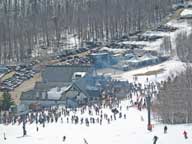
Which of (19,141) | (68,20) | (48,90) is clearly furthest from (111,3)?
(19,141)

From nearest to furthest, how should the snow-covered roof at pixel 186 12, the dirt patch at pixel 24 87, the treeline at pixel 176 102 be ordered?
the treeline at pixel 176 102
the dirt patch at pixel 24 87
the snow-covered roof at pixel 186 12

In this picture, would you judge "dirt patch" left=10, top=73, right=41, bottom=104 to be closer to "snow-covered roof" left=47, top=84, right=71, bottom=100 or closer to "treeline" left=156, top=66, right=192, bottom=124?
"snow-covered roof" left=47, top=84, right=71, bottom=100

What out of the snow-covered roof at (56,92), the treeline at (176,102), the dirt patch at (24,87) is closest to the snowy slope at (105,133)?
the treeline at (176,102)

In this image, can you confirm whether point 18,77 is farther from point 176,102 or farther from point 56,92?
point 176,102

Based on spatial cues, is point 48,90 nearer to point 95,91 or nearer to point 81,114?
point 95,91

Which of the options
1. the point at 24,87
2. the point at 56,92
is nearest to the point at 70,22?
the point at 24,87

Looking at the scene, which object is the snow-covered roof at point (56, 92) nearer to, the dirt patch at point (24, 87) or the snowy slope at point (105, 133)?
the dirt patch at point (24, 87)

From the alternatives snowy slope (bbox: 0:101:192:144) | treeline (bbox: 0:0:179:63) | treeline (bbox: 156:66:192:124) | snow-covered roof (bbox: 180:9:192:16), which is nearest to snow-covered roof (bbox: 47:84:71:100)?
snowy slope (bbox: 0:101:192:144)
